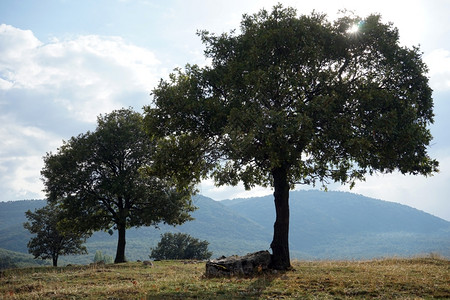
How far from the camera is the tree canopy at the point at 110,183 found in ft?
137

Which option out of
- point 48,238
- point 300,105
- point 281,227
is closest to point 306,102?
point 300,105

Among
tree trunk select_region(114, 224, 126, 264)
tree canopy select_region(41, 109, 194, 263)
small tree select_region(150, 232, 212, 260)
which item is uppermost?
tree canopy select_region(41, 109, 194, 263)

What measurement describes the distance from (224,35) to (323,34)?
23.7 ft

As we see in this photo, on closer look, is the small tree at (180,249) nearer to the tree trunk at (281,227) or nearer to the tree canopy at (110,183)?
the tree canopy at (110,183)

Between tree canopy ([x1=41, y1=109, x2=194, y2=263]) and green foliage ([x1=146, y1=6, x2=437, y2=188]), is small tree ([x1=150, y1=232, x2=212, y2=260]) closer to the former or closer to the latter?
tree canopy ([x1=41, y1=109, x2=194, y2=263])

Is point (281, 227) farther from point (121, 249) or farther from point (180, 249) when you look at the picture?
point (180, 249)

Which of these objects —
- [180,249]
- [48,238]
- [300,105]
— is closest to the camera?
[300,105]

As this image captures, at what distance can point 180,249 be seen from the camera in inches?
3600

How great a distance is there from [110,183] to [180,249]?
54.9 m

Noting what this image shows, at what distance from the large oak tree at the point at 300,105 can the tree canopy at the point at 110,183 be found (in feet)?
62.9

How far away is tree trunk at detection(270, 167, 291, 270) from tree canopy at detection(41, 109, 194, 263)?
18957 mm

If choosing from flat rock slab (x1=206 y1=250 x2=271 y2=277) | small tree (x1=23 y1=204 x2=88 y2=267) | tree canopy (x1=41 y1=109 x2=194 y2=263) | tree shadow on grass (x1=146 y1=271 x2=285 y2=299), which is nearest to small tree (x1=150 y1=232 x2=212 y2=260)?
small tree (x1=23 y1=204 x2=88 y2=267)

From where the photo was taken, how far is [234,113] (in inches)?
805

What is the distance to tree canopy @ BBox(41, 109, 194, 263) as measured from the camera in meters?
41.8
